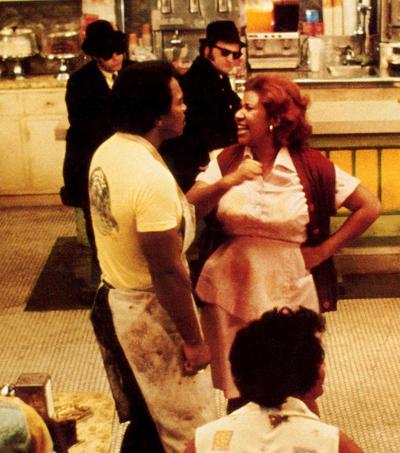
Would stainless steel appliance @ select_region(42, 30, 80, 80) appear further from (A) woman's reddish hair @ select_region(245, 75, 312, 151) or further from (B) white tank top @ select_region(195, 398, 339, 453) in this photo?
(B) white tank top @ select_region(195, 398, 339, 453)

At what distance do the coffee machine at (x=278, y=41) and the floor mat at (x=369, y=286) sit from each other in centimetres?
326

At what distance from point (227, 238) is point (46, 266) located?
2.95 meters

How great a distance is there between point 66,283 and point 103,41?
151 centimetres

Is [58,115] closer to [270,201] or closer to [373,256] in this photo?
[373,256]

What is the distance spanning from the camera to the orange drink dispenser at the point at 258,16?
7.96m

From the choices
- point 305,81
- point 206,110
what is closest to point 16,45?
point 305,81

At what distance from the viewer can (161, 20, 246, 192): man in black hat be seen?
4.25m

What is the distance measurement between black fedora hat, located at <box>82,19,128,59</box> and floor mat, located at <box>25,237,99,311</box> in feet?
3.80

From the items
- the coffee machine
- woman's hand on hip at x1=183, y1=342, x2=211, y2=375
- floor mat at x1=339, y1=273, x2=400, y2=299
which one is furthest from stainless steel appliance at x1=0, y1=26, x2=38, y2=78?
woman's hand on hip at x1=183, y1=342, x2=211, y2=375

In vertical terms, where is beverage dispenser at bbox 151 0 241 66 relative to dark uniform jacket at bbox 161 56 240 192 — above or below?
above

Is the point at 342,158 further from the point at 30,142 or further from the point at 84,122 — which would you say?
the point at 30,142

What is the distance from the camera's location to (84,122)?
4273 millimetres

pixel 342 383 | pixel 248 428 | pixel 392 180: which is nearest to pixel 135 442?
pixel 248 428

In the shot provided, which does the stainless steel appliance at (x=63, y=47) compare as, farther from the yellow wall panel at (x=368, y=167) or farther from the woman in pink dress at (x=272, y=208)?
the woman in pink dress at (x=272, y=208)
